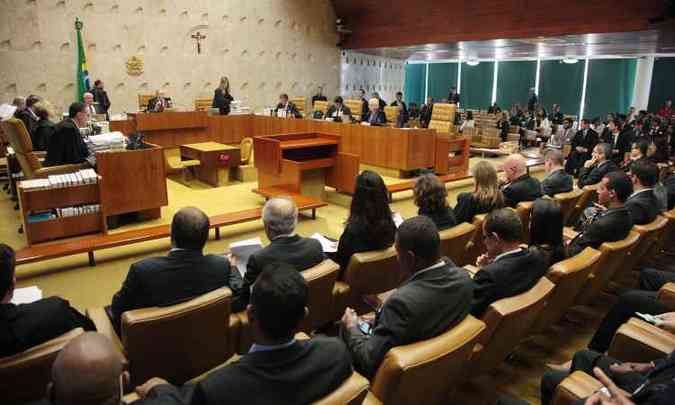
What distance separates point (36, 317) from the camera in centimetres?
184

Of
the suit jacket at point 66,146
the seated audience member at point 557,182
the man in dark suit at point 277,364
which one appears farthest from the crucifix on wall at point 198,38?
the man in dark suit at point 277,364

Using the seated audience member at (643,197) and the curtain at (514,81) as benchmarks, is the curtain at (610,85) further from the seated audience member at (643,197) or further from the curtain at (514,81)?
the seated audience member at (643,197)

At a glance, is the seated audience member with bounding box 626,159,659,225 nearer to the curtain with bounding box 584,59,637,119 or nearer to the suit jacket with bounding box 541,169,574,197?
the suit jacket with bounding box 541,169,574,197

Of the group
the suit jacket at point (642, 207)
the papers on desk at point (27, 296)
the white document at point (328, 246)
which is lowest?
the papers on desk at point (27, 296)

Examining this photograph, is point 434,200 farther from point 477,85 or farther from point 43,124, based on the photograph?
point 477,85

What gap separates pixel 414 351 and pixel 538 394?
131 cm

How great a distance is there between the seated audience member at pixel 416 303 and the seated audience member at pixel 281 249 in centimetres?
55

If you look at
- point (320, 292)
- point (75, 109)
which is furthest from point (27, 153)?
point (320, 292)

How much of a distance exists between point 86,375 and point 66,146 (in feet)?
16.3

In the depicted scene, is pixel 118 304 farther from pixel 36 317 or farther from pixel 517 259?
pixel 517 259

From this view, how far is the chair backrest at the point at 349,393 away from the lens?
1386 millimetres

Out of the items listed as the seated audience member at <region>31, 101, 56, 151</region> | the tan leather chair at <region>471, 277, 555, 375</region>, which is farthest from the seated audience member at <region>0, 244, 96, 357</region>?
the seated audience member at <region>31, 101, 56, 151</region>

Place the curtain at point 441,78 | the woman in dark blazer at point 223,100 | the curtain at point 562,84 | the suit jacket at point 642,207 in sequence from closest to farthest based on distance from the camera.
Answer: the suit jacket at point 642,207 < the woman in dark blazer at point 223,100 < the curtain at point 562,84 < the curtain at point 441,78

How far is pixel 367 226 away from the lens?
9.71 feet
